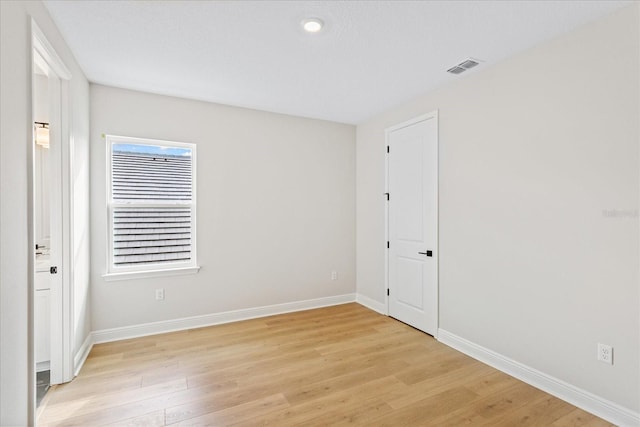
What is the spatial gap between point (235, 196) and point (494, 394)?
3.16 m

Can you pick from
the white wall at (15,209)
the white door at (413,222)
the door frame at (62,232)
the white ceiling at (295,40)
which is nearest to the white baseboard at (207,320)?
the door frame at (62,232)

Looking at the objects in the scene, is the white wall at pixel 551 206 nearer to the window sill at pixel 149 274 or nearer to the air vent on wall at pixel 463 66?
the air vent on wall at pixel 463 66

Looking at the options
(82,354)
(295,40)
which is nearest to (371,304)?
(82,354)

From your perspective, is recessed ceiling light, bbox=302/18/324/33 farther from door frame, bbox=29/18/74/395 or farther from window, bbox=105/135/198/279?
window, bbox=105/135/198/279

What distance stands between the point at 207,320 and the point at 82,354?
1.18m

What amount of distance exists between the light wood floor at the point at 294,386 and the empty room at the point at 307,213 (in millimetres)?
22

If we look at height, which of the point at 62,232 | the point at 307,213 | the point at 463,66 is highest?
the point at 463,66

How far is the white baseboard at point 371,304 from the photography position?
4.11 meters

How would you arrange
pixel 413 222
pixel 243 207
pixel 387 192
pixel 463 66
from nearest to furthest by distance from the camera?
pixel 463 66
pixel 413 222
pixel 243 207
pixel 387 192

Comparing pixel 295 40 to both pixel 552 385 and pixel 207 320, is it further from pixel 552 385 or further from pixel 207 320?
pixel 552 385

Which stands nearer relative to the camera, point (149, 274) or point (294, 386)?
point (294, 386)

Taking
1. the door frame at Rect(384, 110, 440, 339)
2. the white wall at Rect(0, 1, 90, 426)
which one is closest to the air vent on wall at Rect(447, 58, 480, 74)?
the door frame at Rect(384, 110, 440, 339)

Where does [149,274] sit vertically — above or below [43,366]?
above

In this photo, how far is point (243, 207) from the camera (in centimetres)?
388
